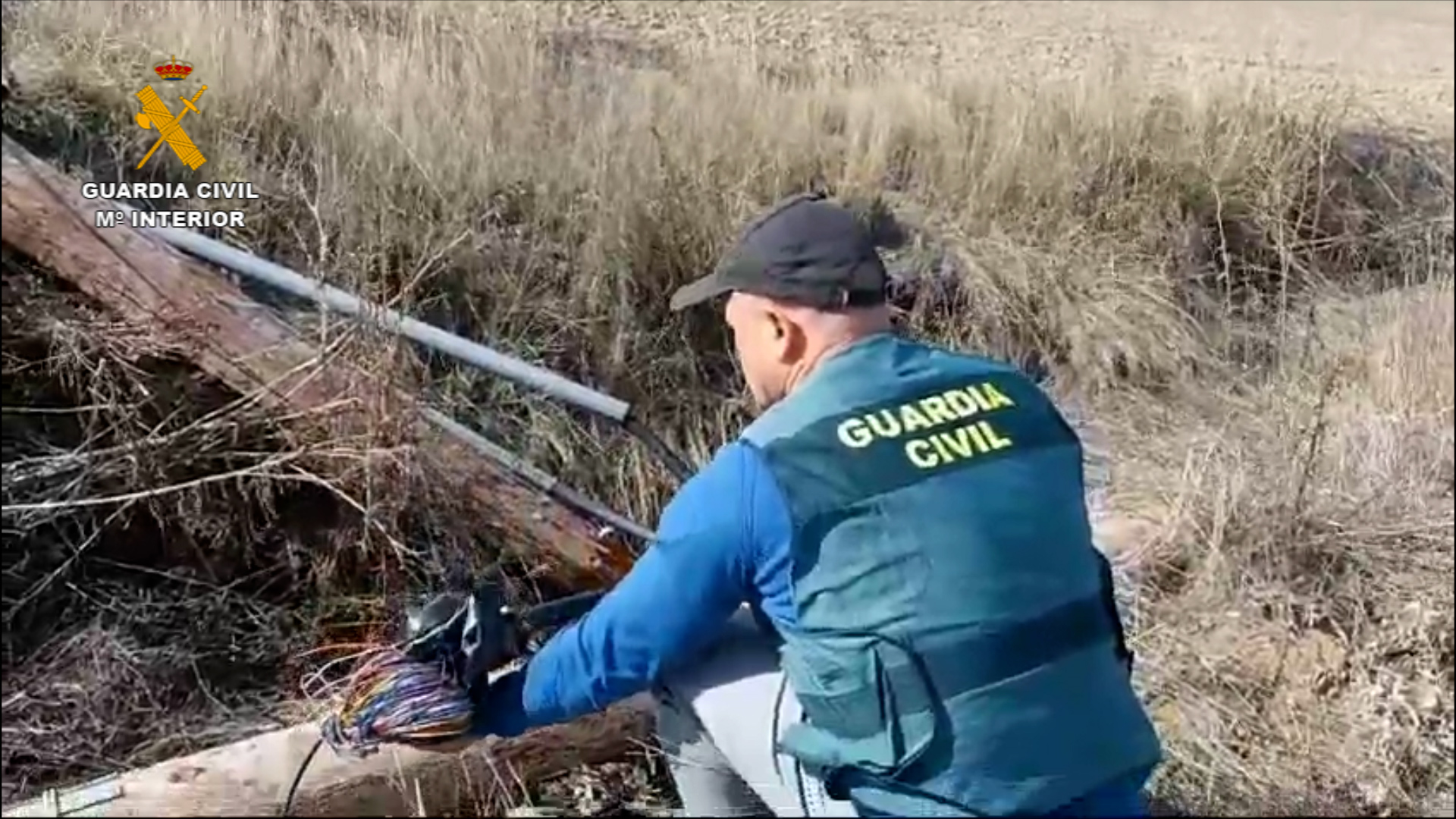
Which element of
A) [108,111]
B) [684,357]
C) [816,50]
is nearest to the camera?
[108,111]

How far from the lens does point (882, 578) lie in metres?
1.93

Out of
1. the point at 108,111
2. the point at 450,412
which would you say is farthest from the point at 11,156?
the point at 450,412

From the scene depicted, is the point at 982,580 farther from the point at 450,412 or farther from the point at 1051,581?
the point at 450,412

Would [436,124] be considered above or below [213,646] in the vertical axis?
above

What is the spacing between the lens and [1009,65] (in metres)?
6.55

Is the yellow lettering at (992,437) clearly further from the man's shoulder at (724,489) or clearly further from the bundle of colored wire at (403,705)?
the bundle of colored wire at (403,705)

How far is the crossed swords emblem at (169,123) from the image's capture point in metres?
4.14

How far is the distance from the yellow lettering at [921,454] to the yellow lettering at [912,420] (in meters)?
0.02

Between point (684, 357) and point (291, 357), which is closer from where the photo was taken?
point (291, 357)

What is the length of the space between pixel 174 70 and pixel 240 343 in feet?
3.60

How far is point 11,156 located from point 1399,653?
3357 mm

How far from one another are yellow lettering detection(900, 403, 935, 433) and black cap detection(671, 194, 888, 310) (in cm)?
18

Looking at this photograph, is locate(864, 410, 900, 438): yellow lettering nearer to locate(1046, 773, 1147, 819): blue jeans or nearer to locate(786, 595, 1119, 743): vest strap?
locate(786, 595, 1119, 743): vest strap

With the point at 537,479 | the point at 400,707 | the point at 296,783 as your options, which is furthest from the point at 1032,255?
the point at 400,707
